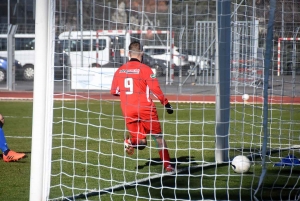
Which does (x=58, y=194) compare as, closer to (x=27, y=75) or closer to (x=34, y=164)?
(x=34, y=164)

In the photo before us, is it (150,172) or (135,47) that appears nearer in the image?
(150,172)

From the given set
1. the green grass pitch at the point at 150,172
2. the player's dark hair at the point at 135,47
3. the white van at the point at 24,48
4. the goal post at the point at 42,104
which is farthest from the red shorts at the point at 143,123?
the white van at the point at 24,48

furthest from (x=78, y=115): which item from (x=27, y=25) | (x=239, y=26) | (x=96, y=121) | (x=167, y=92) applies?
(x=27, y=25)

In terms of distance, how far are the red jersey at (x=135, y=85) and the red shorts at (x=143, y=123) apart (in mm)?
90

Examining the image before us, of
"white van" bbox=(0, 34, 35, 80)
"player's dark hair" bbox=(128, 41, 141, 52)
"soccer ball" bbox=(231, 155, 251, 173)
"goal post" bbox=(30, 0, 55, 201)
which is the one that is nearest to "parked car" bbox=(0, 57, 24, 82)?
"white van" bbox=(0, 34, 35, 80)

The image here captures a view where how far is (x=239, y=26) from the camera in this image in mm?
9172

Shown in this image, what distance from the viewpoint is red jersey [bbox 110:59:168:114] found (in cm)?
803

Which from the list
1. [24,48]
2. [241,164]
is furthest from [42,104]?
[24,48]

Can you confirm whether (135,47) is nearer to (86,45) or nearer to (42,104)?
(42,104)

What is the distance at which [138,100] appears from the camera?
8125 millimetres

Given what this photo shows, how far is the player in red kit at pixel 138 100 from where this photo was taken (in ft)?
26.4

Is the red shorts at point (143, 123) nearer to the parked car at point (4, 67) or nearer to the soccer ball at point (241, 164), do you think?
the soccer ball at point (241, 164)

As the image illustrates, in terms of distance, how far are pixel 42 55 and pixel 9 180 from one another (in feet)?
7.05

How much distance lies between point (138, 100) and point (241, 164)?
1575mm
